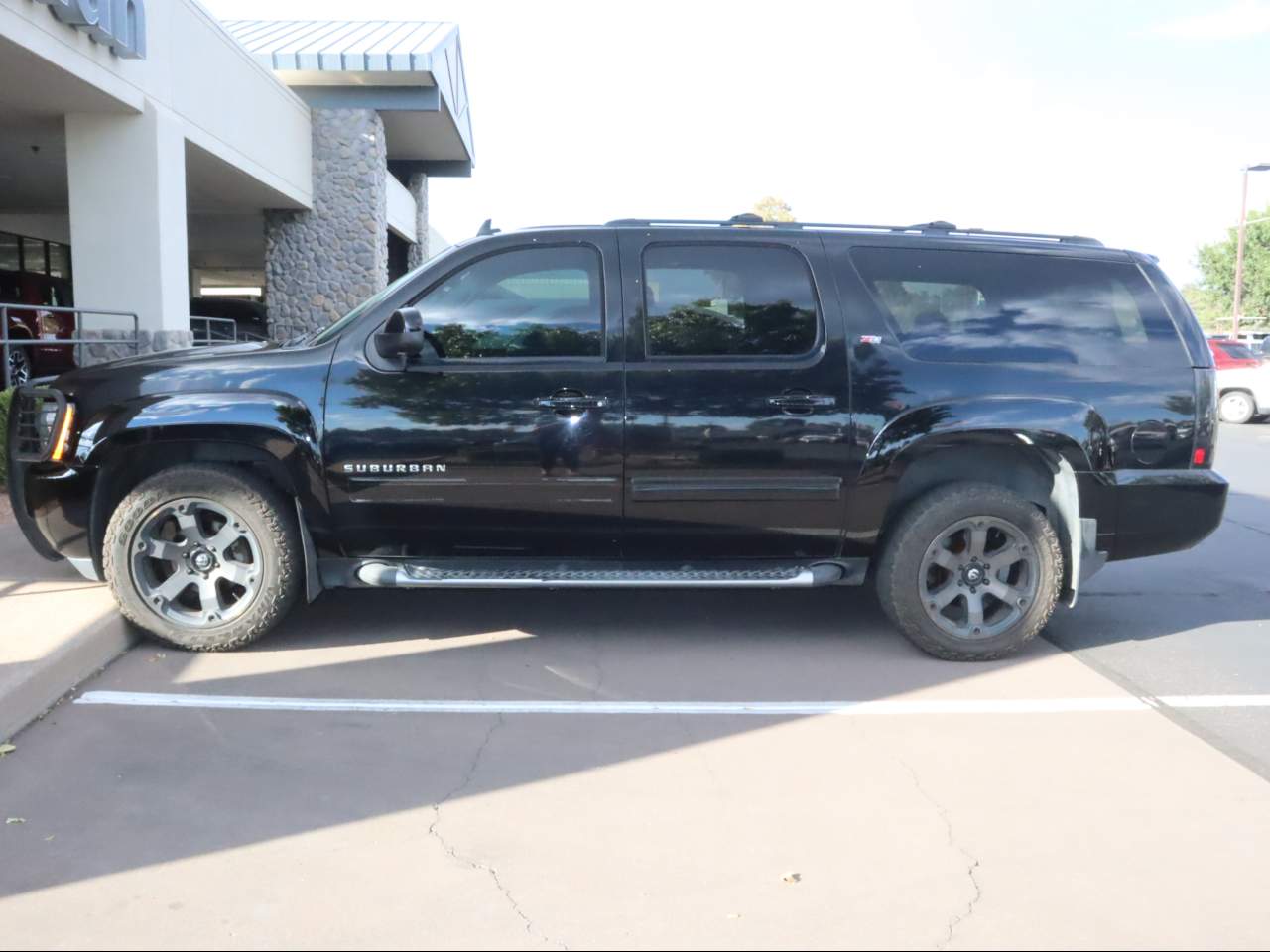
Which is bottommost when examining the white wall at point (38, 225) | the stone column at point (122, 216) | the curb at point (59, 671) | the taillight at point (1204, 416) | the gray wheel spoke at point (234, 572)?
the curb at point (59, 671)

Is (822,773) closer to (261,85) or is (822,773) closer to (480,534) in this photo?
(480,534)

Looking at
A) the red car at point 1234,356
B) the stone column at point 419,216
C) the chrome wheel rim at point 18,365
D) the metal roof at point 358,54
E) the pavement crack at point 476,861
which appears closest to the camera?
the pavement crack at point 476,861

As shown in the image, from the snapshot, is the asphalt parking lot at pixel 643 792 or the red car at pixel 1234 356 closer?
the asphalt parking lot at pixel 643 792

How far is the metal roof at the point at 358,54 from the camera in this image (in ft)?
70.1

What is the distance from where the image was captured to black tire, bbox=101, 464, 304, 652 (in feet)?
17.4

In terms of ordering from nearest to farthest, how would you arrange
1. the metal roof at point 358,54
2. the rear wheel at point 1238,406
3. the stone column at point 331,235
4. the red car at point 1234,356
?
the red car at point 1234,356 → the rear wheel at point 1238,406 → the metal roof at point 358,54 → the stone column at point 331,235

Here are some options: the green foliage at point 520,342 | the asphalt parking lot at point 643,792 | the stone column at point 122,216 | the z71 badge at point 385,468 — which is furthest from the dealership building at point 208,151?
the asphalt parking lot at point 643,792

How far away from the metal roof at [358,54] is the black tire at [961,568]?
18354 millimetres

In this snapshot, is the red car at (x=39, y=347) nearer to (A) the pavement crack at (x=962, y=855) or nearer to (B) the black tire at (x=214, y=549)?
(B) the black tire at (x=214, y=549)

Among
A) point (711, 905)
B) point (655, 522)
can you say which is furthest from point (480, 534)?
point (711, 905)

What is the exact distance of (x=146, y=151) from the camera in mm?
13297

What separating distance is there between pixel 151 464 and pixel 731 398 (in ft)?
9.10

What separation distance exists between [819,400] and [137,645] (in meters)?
3.50

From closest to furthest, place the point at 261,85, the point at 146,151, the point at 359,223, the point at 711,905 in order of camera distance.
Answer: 1. the point at 711,905
2. the point at 146,151
3. the point at 261,85
4. the point at 359,223
